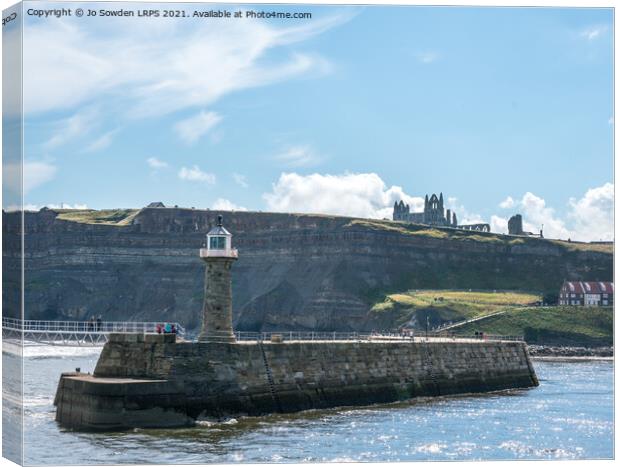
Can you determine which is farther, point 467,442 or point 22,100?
point 467,442

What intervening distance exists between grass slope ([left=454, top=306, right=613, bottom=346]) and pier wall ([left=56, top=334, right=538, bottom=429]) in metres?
95.2

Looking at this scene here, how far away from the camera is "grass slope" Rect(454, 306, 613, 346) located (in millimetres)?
153625

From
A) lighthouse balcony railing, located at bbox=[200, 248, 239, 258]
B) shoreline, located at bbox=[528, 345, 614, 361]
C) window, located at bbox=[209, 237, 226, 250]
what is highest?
window, located at bbox=[209, 237, 226, 250]

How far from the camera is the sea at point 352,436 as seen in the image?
121 feet

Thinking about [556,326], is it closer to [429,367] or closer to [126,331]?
[429,367]

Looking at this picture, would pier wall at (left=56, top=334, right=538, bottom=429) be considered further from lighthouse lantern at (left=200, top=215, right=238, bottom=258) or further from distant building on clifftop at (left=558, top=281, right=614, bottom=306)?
distant building on clifftop at (left=558, top=281, right=614, bottom=306)

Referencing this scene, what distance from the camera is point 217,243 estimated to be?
49656mm

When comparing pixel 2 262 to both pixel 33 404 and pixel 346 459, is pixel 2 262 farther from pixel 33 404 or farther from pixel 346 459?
pixel 33 404

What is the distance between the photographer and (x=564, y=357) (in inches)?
5290

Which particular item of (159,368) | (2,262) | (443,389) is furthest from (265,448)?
(443,389)

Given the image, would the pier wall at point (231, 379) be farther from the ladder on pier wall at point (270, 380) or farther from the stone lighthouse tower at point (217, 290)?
the stone lighthouse tower at point (217, 290)

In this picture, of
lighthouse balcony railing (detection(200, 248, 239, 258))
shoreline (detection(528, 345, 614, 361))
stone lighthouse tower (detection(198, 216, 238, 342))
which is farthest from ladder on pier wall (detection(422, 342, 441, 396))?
shoreline (detection(528, 345, 614, 361))

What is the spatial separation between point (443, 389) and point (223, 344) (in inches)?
747

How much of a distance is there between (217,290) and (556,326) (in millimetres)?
115095
